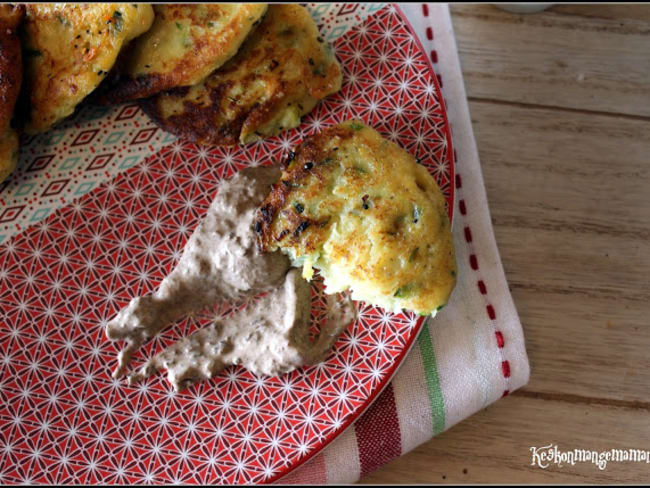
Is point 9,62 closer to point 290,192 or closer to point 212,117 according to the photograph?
point 212,117

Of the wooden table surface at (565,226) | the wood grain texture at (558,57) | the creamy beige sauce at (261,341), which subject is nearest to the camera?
the creamy beige sauce at (261,341)

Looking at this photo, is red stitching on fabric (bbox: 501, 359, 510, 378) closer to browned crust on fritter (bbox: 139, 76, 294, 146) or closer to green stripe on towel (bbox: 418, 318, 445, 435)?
green stripe on towel (bbox: 418, 318, 445, 435)

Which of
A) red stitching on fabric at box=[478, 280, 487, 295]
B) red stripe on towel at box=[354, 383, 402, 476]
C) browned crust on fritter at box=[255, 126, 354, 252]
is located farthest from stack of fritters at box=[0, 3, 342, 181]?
red stripe on towel at box=[354, 383, 402, 476]

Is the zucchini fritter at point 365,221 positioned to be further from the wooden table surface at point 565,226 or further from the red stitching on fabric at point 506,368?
the wooden table surface at point 565,226

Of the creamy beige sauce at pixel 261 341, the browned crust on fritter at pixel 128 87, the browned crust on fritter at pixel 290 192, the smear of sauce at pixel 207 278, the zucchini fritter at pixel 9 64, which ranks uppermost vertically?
the zucchini fritter at pixel 9 64

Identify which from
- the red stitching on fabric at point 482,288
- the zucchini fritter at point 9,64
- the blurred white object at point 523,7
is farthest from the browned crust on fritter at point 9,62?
the blurred white object at point 523,7

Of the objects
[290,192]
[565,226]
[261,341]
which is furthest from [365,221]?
[565,226]
